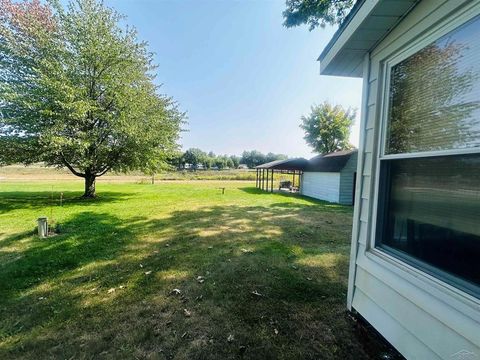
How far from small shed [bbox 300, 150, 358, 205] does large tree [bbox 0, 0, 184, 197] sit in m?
11.0

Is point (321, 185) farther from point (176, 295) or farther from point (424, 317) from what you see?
point (424, 317)

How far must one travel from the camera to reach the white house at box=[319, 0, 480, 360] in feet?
5.28

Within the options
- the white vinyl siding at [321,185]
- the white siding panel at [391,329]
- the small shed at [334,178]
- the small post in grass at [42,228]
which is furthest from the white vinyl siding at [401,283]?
the white vinyl siding at [321,185]

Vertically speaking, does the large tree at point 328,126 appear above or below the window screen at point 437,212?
above

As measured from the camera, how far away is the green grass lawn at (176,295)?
2.39 meters

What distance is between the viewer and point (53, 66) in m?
11.2

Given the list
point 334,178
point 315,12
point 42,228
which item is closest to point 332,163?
point 334,178

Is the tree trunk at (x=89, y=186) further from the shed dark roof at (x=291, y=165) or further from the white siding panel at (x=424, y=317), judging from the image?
the white siding panel at (x=424, y=317)

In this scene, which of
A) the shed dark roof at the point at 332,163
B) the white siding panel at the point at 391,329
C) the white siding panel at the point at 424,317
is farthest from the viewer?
the shed dark roof at the point at 332,163

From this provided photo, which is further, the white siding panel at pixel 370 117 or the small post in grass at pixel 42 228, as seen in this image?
the small post in grass at pixel 42 228

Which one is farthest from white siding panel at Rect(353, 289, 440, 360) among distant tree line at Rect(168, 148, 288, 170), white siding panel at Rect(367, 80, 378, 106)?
distant tree line at Rect(168, 148, 288, 170)

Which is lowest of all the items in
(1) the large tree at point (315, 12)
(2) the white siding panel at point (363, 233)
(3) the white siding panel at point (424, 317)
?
(3) the white siding panel at point (424, 317)

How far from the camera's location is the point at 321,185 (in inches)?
699

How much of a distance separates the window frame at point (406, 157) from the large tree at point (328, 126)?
93.4 feet
